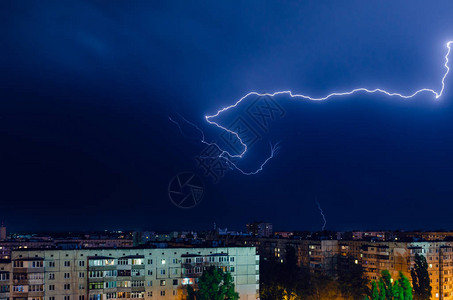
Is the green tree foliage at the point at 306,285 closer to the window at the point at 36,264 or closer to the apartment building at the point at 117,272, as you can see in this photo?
the apartment building at the point at 117,272

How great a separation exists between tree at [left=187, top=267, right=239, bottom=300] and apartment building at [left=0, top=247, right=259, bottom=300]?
2356 millimetres

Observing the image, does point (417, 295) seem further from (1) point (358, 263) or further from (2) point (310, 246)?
(2) point (310, 246)

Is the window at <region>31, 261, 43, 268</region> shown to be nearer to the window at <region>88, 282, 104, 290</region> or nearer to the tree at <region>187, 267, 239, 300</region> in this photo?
the window at <region>88, 282, 104, 290</region>

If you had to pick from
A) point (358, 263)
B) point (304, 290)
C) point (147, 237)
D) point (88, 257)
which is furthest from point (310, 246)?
point (147, 237)

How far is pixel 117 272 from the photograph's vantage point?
26797mm

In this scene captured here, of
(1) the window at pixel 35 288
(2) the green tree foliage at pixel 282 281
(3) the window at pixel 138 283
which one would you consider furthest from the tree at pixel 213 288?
(2) the green tree foliage at pixel 282 281

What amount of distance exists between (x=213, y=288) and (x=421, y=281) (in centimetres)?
1653

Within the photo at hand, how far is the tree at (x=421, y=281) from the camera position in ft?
110

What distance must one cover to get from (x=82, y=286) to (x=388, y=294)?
16.3 meters

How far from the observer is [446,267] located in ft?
127

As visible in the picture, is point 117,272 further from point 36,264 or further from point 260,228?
point 260,228

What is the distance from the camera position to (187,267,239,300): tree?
2527cm

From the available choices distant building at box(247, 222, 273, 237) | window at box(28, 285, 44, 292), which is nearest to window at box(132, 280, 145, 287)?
window at box(28, 285, 44, 292)

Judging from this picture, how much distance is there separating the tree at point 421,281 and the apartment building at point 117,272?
39.5 feet
